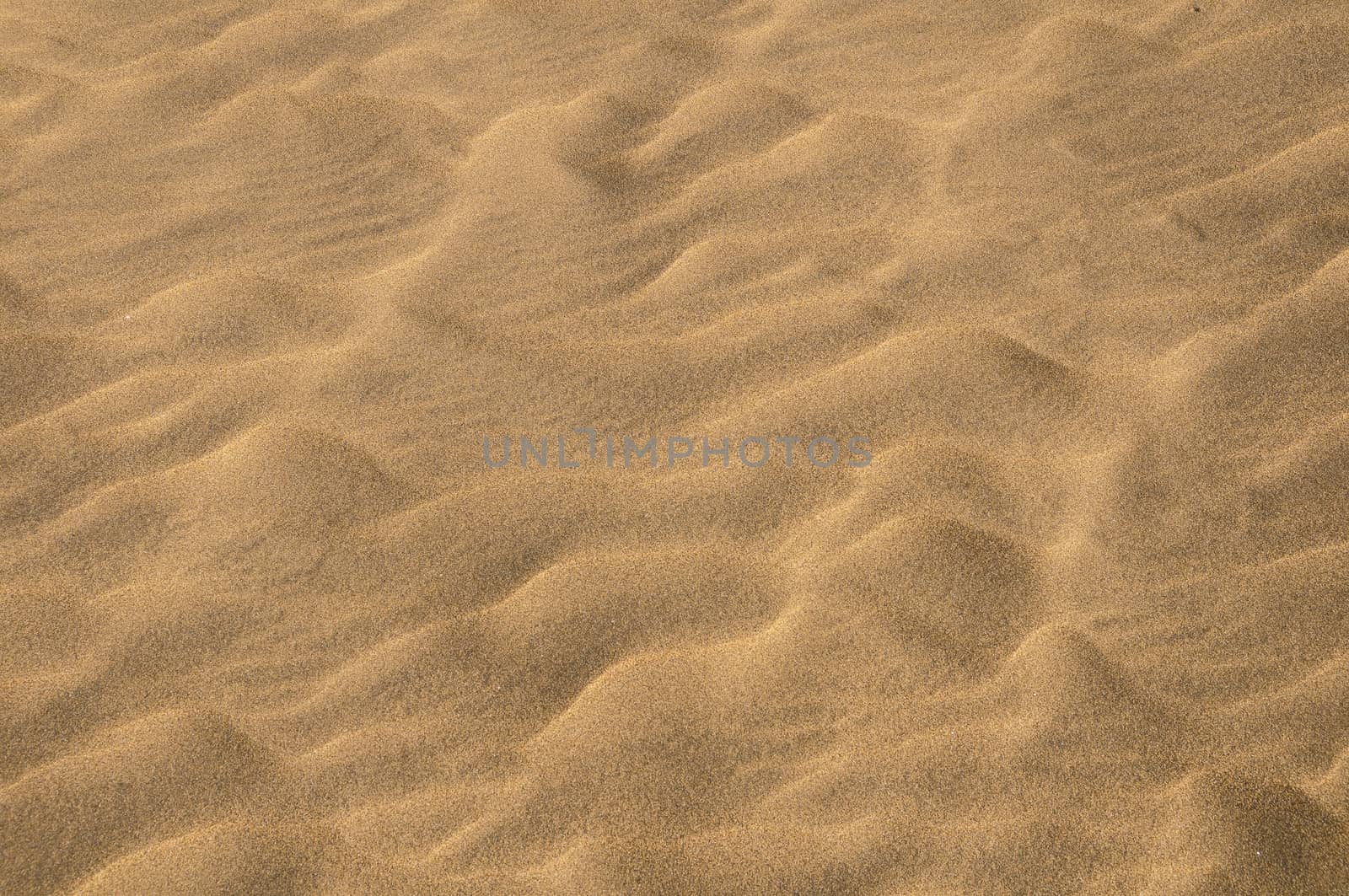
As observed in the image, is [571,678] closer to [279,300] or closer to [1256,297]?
[279,300]

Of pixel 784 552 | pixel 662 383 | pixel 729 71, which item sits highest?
pixel 729 71

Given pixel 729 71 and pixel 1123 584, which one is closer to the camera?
pixel 1123 584

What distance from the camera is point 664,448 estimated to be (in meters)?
1.99

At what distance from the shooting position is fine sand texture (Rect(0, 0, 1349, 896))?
5.35ft

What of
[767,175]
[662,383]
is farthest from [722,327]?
[767,175]

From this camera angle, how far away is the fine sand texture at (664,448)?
5.35ft

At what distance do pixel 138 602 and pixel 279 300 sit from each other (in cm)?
A: 55

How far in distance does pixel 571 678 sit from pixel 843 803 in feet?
1.19

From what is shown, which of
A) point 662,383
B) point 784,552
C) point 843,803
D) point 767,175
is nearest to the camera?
point 843,803

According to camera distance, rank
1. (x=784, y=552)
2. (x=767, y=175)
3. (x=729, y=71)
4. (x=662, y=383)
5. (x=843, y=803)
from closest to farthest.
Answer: (x=843, y=803), (x=784, y=552), (x=662, y=383), (x=767, y=175), (x=729, y=71)

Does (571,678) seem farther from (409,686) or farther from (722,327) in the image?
(722,327)

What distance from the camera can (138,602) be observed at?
6.01 feet

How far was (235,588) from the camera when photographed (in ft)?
6.04

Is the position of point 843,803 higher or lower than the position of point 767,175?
lower
